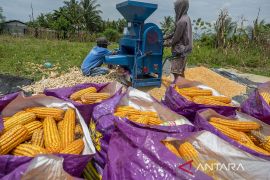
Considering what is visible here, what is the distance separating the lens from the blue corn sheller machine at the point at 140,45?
541 centimetres

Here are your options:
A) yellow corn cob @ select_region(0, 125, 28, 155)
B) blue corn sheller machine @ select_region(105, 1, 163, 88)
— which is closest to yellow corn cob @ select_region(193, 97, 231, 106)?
yellow corn cob @ select_region(0, 125, 28, 155)

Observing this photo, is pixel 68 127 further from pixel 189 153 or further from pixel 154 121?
pixel 189 153

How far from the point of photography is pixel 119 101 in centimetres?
277

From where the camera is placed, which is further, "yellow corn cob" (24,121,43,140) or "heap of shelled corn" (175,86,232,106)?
Result: "heap of shelled corn" (175,86,232,106)

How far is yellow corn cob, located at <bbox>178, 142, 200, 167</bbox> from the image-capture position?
76.6 inches

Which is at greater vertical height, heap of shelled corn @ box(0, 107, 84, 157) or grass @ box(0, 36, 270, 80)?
grass @ box(0, 36, 270, 80)

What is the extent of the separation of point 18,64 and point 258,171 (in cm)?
841

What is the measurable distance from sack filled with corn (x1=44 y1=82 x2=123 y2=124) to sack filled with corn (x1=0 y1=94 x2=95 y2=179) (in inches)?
6.1

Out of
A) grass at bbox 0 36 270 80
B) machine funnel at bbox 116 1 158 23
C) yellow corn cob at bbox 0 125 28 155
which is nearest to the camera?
yellow corn cob at bbox 0 125 28 155

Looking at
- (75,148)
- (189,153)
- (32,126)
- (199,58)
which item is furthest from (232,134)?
(199,58)

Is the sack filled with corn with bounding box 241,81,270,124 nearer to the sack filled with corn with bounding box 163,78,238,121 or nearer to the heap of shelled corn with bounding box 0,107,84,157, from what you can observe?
the sack filled with corn with bounding box 163,78,238,121

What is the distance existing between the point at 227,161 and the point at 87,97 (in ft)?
5.40

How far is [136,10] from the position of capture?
212 inches

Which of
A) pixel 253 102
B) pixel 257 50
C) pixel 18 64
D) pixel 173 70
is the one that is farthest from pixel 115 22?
pixel 253 102
